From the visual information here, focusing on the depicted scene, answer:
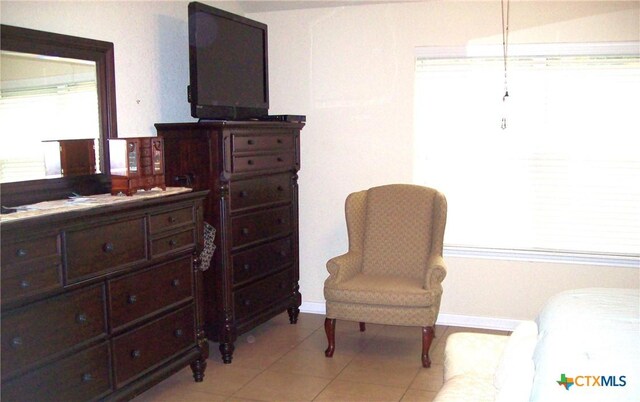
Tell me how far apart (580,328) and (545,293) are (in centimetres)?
268

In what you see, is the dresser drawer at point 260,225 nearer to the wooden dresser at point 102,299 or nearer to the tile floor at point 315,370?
the wooden dresser at point 102,299

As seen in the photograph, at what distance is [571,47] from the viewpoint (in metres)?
4.41

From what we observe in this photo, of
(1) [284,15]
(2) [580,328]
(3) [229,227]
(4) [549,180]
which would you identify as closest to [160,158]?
(3) [229,227]

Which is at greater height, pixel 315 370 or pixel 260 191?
pixel 260 191

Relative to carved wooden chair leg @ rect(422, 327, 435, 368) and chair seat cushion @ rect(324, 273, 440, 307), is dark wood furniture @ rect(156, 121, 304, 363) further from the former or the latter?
carved wooden chair leg @ rect(422, 327, 435, 368)

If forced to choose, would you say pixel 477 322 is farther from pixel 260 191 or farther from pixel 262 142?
pixel 262 142

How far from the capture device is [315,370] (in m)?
3.89

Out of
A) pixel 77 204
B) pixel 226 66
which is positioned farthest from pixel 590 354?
pixel 226 66

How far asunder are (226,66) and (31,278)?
7.07ft

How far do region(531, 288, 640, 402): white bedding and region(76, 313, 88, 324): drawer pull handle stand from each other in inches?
74.6

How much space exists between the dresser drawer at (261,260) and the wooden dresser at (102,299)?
20.3 inches

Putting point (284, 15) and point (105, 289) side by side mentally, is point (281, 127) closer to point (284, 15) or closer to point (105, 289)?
point (284, 15)

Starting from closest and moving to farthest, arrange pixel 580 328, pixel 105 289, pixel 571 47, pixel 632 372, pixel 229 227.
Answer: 1. pixel 632 372
2. pixel 580 328
3. pixel 105 289
4. pixel 229 227
5. pixel 571 47

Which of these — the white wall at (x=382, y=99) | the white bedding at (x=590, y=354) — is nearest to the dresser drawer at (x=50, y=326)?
the white bedding at (x=590, y=354)
